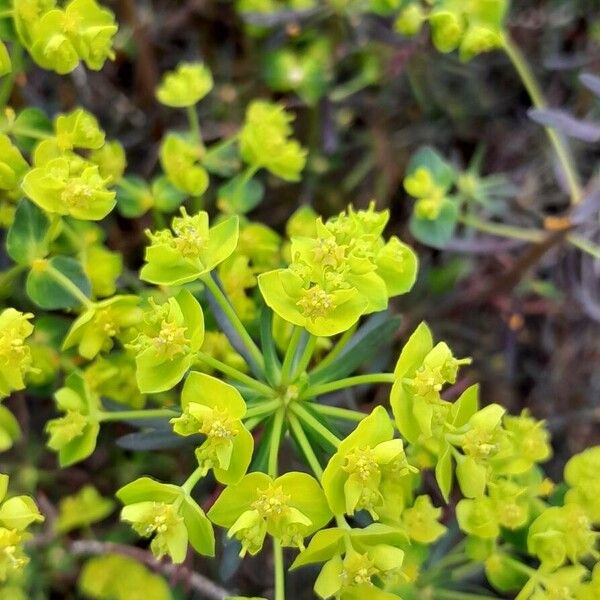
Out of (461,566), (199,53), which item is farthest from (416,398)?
(199,53)

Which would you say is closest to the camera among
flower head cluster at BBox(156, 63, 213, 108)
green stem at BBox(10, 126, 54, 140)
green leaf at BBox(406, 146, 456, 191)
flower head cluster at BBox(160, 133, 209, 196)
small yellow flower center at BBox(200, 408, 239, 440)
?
small yellow flower center at BBox(200, 408, 239, 440)

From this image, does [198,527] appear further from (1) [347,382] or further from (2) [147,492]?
(1) [347,382]

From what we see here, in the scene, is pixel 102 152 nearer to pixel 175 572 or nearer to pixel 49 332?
pixel 49 332

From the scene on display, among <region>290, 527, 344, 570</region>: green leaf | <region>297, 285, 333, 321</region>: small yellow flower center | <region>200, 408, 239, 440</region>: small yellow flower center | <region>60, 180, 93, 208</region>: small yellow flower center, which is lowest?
<region>290, 527, 344, 570</region>: green leaf

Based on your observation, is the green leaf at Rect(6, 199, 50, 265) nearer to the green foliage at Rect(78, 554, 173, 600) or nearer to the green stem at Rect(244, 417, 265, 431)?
the green stem at Rect(244, 417, 265, 431)

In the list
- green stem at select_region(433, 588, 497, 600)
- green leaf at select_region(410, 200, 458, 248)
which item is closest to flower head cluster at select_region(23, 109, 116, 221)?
green leaf at select_region(410, 200, 458, 248)

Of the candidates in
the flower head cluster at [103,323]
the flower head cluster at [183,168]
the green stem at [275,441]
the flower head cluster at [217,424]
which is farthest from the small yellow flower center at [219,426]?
the flower head cluster at [183,168]
